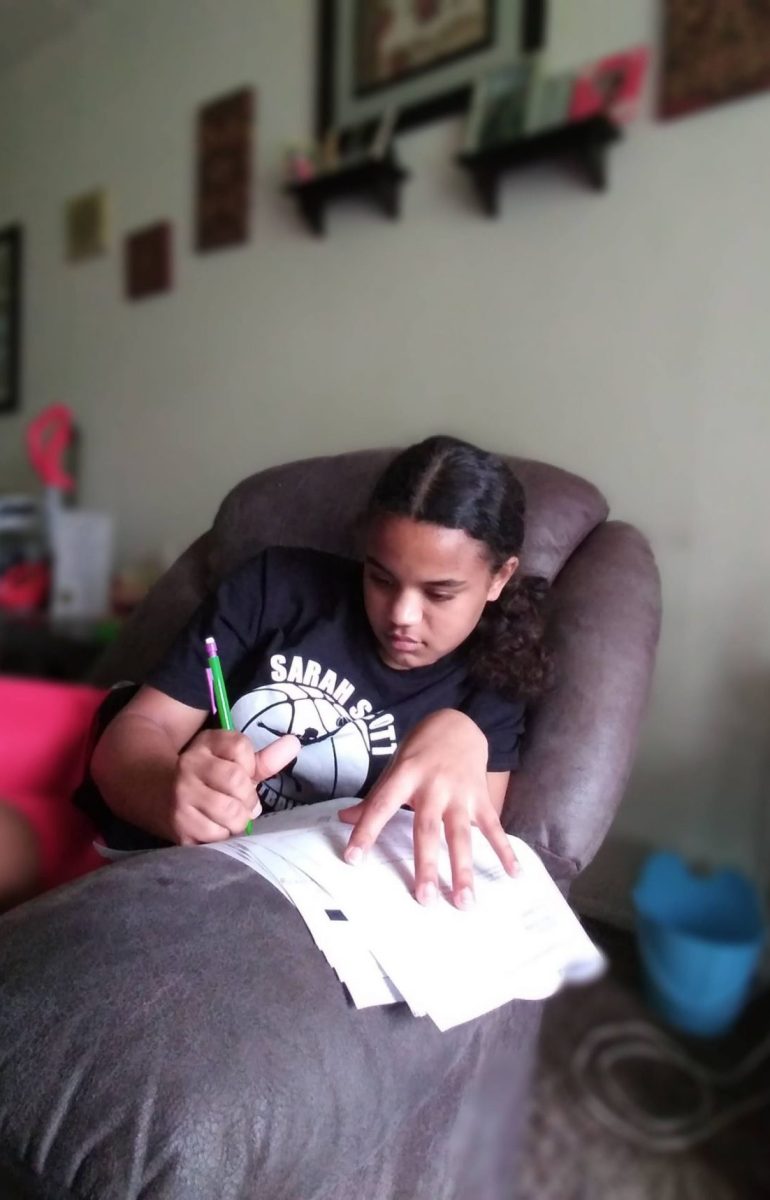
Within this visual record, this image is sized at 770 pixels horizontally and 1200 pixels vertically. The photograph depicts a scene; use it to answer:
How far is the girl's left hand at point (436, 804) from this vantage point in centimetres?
39

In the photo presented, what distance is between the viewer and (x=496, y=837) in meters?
0.42

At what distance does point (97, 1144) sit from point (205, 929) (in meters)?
0.08

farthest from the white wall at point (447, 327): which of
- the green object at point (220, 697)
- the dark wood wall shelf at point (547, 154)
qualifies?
the green object at point (220, 697)

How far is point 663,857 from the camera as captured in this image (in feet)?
1.22

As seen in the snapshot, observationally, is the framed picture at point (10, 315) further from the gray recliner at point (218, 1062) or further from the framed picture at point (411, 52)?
the gray recliner at point (218, 1062)

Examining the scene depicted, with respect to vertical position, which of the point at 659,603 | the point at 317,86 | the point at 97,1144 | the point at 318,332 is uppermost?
the point at 317,86

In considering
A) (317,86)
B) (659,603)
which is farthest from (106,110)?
(659,603)

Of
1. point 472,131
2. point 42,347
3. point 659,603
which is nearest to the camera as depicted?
point 659,603

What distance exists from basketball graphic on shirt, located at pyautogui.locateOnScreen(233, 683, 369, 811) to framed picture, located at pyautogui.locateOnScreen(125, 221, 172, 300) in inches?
42.9

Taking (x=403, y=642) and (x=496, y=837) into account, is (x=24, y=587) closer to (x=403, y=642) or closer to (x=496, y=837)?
(x=403, y=642)

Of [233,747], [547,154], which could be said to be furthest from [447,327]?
[233,747]

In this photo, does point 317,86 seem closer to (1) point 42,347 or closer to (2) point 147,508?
(2) point 147,508

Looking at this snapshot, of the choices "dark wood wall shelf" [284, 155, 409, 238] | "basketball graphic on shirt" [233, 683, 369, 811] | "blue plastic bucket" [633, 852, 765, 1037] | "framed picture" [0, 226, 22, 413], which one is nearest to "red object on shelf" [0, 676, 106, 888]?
"basketball graphic on shirt" [233, 683, 369, 811]

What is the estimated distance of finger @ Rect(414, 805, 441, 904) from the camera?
38cm
